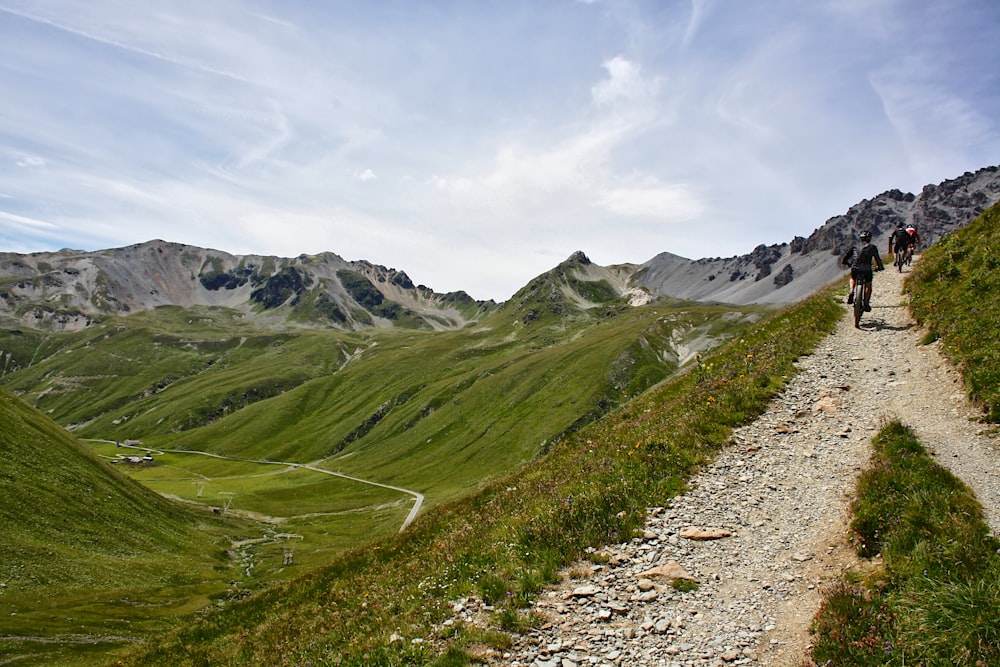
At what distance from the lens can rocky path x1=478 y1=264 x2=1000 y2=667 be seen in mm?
9672

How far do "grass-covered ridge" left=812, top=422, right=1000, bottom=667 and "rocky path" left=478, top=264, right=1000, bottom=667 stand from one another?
25.4 inches

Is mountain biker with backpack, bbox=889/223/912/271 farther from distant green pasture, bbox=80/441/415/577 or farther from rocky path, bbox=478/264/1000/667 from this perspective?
distant green pasture, bbox=80/441/415/577

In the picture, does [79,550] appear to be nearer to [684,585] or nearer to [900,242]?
[684,585]

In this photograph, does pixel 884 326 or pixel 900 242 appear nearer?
pixel 884 326

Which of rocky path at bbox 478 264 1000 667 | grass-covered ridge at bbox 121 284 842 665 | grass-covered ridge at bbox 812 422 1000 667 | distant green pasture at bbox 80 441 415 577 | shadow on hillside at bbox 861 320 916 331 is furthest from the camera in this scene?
distant green pasture at bbox 80 441 415 577

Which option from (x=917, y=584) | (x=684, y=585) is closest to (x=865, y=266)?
(x=917, y=584)

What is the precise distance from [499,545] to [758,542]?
22.0ft

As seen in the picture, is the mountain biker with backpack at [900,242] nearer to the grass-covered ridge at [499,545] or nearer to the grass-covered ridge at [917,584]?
the grass-covered ridge at [499,545]

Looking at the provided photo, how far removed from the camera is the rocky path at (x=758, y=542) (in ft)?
31.7

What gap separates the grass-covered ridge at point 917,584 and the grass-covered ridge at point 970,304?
631 cm

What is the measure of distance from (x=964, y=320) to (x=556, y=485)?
17895 millimetres

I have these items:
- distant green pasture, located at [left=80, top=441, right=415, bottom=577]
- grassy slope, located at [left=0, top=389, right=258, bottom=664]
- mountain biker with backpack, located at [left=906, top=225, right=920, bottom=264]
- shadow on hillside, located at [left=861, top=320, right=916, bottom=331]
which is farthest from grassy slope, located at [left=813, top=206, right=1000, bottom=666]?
distant green pasture, located at [left=80, top=441, right=415, bottom=577]

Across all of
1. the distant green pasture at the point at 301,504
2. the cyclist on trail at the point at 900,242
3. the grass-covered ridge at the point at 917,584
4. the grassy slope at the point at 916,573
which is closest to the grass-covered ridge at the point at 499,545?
the grassy slope at the point at 916,573

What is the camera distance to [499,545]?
47.7 ft
